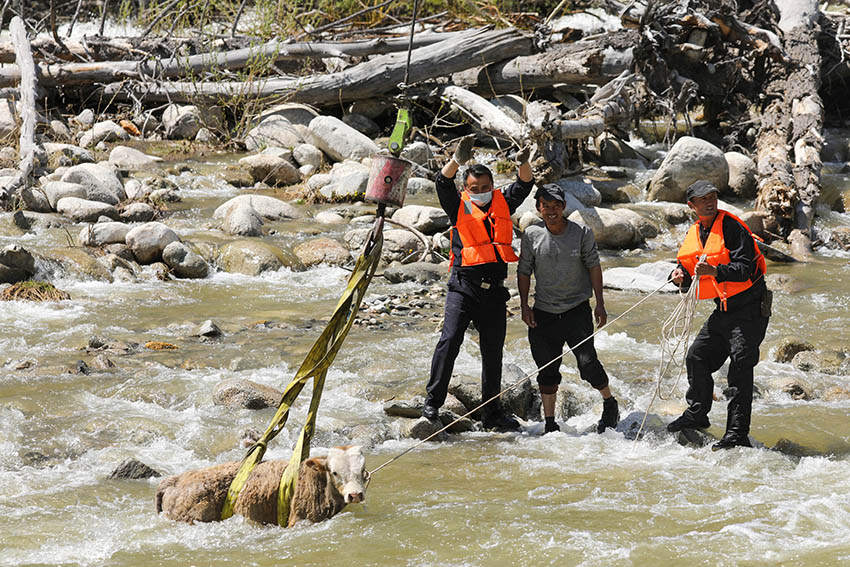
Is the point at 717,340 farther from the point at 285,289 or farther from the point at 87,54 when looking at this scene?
the point at 87,54

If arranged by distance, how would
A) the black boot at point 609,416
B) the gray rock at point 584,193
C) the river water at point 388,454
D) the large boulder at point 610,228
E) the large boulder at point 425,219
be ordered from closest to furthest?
the river water at point 388,454 → the black boot at point 609,416 → the large boulder at point 425,219 → the large boulder at point 610,228 → the gray rock at point 584,193

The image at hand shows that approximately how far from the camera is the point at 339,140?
1471 cm

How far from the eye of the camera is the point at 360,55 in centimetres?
1656

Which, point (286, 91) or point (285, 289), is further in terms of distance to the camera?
point (286, 91)

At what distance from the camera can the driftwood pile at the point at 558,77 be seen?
1275 cm

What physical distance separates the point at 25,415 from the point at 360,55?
463 inches

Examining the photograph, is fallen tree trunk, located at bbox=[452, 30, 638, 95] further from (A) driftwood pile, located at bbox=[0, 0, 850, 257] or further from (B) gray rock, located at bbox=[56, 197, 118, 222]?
(B) gray rock, located at bbox=[56, 197, 118, 222]

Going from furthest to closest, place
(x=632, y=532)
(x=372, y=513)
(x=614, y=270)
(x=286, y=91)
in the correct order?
(x=286, y=91) < (x=614, y=270) < (x=372, y=513) < (x=632, y=532)

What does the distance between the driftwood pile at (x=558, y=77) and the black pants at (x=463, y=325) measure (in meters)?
6.20

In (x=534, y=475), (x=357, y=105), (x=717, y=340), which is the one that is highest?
(x=357, y=105)

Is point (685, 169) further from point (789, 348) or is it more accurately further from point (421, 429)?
point (421, 429)

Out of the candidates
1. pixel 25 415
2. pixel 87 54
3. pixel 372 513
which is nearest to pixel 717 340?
pixel 372 513

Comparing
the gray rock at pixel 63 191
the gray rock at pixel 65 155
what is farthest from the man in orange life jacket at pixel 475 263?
the gray rock at pixel 65 155

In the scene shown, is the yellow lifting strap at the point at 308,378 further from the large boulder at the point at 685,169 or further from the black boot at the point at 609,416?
the large boulder at the point at 685,169
